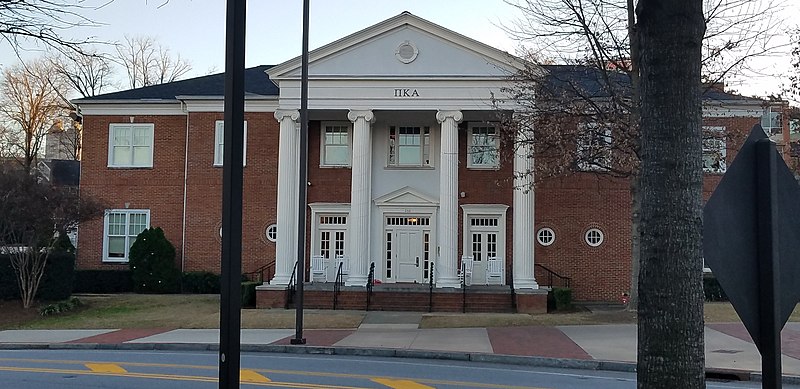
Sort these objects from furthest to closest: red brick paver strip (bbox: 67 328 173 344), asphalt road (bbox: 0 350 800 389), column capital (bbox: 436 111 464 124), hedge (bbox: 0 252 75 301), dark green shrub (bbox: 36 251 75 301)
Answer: column capital (bbox: 436 111 464 124), dark green shrub (bbox: 36 251 75 301), hedge (bbox: 0 252 75 301), red brick paver strip (bbox: 67 328 173 344), asphalt road (bbox: 0 350 800 389)

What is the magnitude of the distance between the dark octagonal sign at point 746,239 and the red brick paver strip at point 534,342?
1253 centimetres

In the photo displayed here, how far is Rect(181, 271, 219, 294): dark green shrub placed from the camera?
101 ft

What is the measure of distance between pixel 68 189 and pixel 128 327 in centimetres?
620

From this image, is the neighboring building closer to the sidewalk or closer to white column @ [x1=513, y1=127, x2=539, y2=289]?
white column @ [x1=513, y1=127, x2=539, y2=289]

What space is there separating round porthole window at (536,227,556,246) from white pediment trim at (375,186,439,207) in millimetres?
4149

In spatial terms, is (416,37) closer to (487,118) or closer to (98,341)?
(487,118)

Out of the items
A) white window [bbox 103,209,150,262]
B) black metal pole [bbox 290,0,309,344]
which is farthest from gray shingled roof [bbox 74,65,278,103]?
black metal pole [bbox 290,0,309,344]

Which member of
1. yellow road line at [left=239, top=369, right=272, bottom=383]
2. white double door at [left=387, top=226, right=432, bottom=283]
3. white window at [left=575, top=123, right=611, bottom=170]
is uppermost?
white window at [left=575, top=123, right=611, bottom=170]

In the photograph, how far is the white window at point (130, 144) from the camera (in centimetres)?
3241

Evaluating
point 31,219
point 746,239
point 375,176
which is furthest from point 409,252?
point 746,239

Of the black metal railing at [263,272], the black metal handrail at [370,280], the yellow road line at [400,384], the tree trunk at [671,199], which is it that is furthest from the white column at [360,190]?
the tree trunk at [671,199]

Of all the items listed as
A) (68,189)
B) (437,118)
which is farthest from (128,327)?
(437,118)

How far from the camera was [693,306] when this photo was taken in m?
3.48

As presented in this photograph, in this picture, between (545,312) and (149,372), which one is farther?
(545,312)
